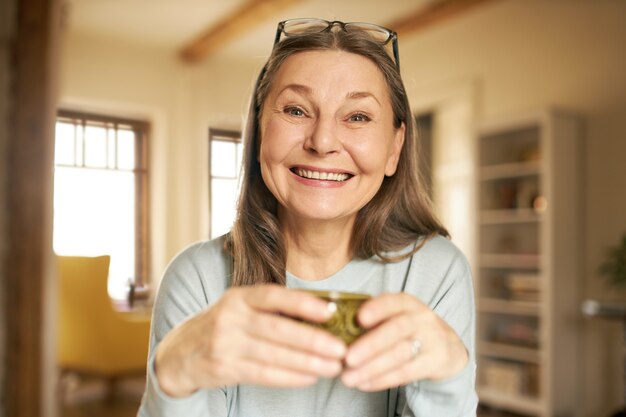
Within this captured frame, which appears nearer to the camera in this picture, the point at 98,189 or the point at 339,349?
the point at 339,349

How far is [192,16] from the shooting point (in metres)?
5.09

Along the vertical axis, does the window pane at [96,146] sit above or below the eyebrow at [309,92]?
above

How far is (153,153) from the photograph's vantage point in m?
6.00

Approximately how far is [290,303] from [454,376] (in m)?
0.30

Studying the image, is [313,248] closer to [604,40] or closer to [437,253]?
[437,253]

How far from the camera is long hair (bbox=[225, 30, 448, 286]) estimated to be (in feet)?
3.34

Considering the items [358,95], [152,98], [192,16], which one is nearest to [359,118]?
[358,95]

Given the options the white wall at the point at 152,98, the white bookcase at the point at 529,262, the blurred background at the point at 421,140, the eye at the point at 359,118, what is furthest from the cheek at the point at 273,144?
the white wall at the point at 152,98

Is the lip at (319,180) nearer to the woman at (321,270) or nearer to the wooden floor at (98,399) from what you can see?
the woman at (321,270)

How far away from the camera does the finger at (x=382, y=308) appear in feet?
2.17

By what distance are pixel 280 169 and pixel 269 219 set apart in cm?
15

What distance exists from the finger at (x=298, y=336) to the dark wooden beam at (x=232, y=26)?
4.00 meters

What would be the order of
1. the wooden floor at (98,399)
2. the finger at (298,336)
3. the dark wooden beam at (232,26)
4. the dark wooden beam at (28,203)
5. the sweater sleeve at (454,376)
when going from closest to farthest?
1. the finger at (298,336)
2. the sweater sleeve at (454,376)
3. the dark wooden beam at (28,203)
4. the wooden floor at (98,399)
5. the dark wooden beam at (232,26)

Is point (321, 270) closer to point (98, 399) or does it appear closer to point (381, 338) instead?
point (381, 338)
